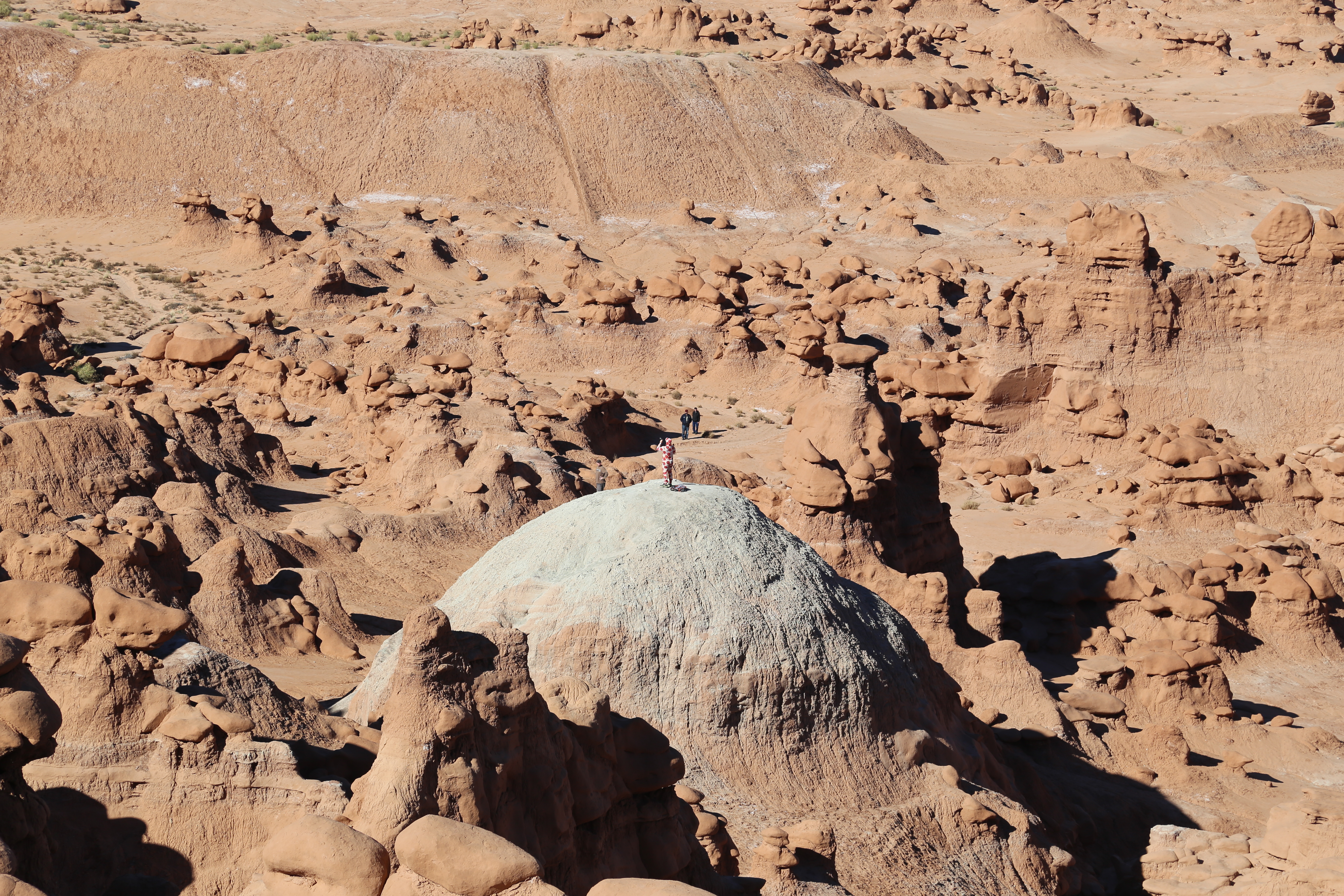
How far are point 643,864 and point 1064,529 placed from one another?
16.2m

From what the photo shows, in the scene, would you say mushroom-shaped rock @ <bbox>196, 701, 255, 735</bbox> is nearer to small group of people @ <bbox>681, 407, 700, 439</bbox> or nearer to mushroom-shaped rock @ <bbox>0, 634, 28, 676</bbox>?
mushroom-shaped rock @ <bbox>0, 634, 28, 676</bbox>

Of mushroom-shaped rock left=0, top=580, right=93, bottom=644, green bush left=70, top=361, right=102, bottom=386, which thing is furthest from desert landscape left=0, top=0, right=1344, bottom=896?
green bush left=70, top=361, right=102, bottom=386

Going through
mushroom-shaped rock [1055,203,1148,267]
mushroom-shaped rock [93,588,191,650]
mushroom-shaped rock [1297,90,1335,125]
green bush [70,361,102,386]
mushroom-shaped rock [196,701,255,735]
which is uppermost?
mushroom-shaped rock [196,701,255,735]

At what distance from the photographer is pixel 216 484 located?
20.0 meters

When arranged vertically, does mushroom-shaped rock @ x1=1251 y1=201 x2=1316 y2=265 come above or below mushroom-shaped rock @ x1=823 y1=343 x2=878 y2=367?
below

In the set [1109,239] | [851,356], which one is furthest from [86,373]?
[1109,239]

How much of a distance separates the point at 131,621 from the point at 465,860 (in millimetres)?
4315

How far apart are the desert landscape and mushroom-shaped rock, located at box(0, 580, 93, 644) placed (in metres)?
0.02

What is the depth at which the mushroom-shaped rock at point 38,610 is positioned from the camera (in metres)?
8.41

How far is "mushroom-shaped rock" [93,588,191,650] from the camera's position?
29.6 ft

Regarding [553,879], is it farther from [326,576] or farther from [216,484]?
[216,484]

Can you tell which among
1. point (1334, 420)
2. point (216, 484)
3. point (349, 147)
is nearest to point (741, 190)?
point (349, 147)

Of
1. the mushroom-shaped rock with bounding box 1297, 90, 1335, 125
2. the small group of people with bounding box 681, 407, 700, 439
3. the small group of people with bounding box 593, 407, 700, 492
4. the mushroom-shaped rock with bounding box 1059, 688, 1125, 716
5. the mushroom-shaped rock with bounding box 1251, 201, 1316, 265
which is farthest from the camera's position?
the mushroom-shaped rock with bounding box 1297, 90, 1335, 125

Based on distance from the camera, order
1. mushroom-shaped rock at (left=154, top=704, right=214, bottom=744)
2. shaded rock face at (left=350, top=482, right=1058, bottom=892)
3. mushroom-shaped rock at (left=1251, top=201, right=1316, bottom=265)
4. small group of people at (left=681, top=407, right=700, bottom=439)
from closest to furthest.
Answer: mushroom-shaped rock at (left=154, top=704, right=214, bottom=744), shaded rock face at (left=350, top=482, right=1058, bottom=892), mushroom-shaped rock at (left=1251, top=201, right=1316, bottom=265), small group of people at (left=681, top=407, right=700, bottom=439)
